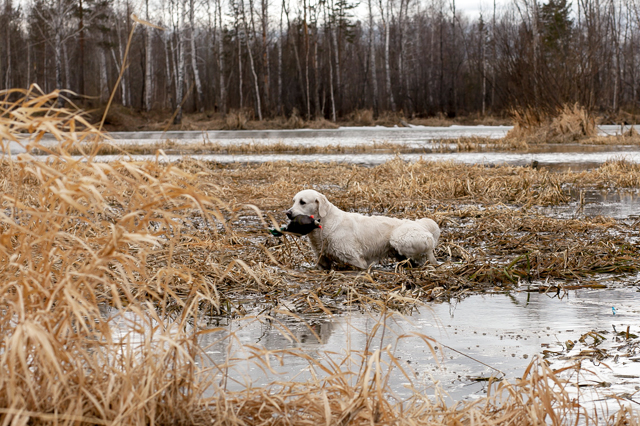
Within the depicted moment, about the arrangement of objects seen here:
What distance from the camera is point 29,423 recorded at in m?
2.02

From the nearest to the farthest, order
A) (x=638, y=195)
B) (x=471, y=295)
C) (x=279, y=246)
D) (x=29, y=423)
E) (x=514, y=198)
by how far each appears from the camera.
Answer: (x=29, y=423) → (x=471, y=295) → (x=279, y=246) → (x=514, y=198) → (x=638, y=195)

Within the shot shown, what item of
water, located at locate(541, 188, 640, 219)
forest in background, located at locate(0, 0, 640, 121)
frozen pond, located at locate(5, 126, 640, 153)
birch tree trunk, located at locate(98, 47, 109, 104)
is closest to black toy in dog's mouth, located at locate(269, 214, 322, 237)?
water, located at locate(541, 188, 640, 219)

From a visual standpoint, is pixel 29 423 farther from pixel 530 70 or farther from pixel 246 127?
pixel 246 127

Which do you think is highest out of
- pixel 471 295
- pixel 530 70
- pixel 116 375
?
pixel 530 70

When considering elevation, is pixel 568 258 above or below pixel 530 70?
below

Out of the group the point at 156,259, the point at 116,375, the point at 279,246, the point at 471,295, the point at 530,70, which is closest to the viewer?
the point at 116,375

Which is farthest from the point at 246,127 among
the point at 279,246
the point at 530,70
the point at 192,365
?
the point at 192,365

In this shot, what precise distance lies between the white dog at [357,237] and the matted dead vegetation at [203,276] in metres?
0.23

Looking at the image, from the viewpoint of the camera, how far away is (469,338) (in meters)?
3.48

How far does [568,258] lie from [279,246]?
2549 millimetres

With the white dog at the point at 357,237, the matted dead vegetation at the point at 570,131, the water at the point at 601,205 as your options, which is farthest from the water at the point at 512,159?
the white dog at the point at 357,237

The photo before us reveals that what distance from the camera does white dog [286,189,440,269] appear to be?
527 centimetres

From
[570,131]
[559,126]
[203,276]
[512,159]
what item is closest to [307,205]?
[203,276]

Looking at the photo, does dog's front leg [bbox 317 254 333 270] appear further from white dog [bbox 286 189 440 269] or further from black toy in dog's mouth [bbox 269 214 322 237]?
black toy in dog's mouth [bbox 269 214 322 237]
